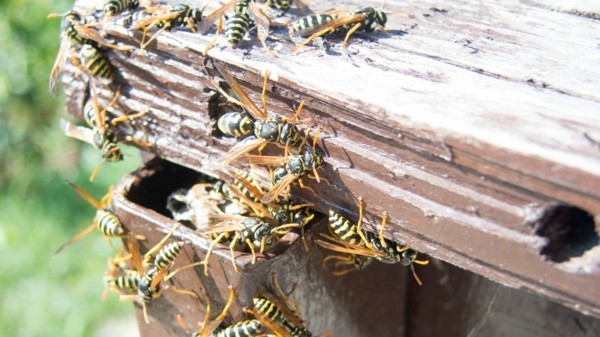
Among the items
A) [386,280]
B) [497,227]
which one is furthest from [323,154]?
[386,280]

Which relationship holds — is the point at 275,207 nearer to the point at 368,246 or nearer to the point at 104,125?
the point at 368,246

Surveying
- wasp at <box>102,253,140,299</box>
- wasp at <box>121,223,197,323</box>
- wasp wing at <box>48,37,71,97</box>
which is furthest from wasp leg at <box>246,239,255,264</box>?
wasp wing at <box>48,37,71,97</box>

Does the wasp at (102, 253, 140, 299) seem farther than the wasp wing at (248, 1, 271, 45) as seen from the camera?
Yes

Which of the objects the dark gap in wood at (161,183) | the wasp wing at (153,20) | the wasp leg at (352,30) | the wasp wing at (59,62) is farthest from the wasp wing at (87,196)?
the wasp leg at (352,30)

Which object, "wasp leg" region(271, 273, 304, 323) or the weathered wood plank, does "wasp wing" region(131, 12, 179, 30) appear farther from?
"wasp leg" region(271, 273, 304, 323)

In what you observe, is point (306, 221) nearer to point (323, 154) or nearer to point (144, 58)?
point (323, 154)
